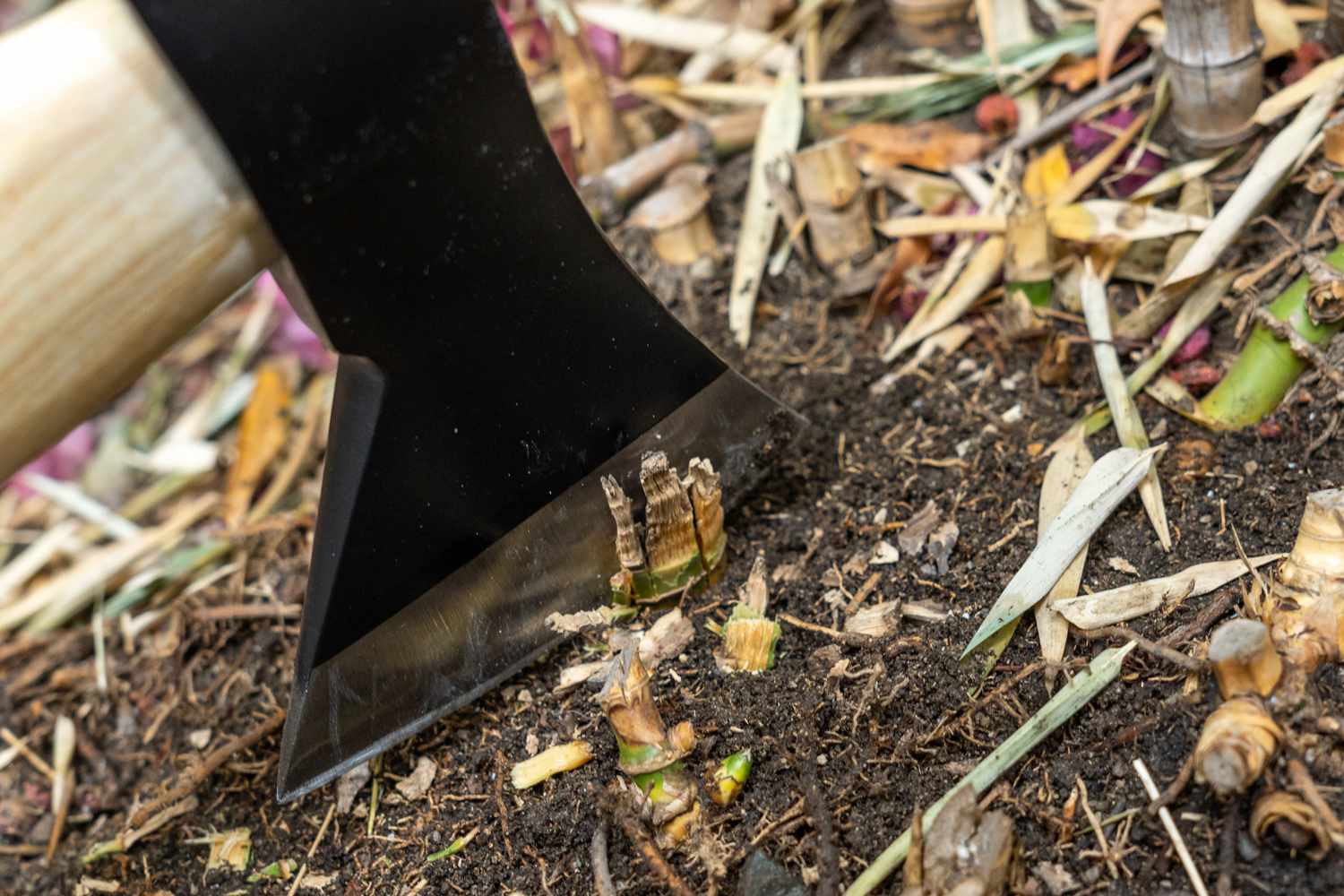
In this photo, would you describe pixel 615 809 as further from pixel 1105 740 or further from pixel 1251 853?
pixel 1251 853

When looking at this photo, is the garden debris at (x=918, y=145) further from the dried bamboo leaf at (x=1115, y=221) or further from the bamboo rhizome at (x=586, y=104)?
the bamboo rhizome at (x=586, y=104)

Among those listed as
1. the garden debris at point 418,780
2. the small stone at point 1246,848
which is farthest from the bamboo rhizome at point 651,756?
the small stone at point 1246,848

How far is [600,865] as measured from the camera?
49.3 inches

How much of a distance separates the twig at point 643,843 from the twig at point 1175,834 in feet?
1.53

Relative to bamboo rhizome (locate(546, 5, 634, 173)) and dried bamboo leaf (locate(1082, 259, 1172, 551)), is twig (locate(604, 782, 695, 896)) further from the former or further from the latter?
bamboo rhizome (locate(546, 5, 634, 173))

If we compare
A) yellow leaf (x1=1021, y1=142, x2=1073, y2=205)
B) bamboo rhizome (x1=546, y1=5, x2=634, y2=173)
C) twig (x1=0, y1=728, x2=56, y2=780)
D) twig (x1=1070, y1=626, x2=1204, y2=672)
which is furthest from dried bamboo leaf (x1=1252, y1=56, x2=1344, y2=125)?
twig (x1=0, y1=728, x2=56, y2=780)

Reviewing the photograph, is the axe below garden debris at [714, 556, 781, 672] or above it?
above

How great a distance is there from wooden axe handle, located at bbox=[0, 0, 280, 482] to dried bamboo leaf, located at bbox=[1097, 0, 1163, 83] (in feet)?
4.69

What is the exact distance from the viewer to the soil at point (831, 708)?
4.01 ft

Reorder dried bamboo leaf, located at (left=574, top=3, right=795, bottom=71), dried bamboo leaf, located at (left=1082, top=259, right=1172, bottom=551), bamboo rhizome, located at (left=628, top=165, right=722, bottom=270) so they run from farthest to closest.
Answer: dried bamboo leaf, located at (left=574, top=3, right=795, bottom=71)
bamboo rhizome, located at (left=628, top=165, right=722, bottom=270)
dried bamboo leaf, located at (left=1082, top=259, right=1172, bottom=551)

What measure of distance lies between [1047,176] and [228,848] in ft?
5.09

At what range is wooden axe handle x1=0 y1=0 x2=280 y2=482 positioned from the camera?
1.07m

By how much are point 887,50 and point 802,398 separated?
878 millimetres

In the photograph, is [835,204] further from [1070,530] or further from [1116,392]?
[1070,530]
